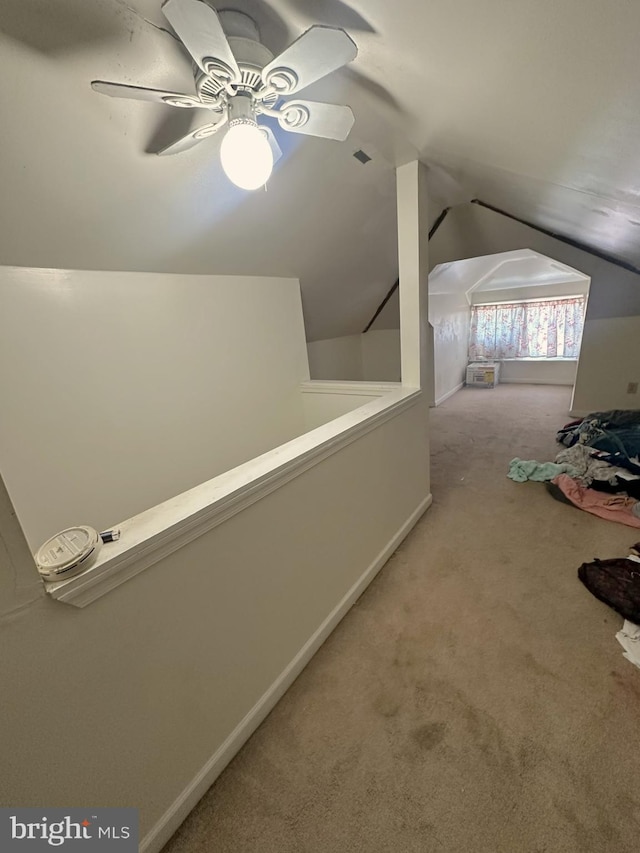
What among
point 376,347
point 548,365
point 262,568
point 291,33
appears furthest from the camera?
point 548,365

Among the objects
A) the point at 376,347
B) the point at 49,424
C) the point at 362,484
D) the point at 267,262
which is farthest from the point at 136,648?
the point at 376,347

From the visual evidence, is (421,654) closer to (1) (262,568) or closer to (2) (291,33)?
(1) (262,568)

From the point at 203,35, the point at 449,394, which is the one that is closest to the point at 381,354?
the point at 449,394

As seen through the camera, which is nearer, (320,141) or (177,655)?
(177,655)

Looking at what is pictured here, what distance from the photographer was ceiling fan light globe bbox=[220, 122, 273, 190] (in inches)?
40.8

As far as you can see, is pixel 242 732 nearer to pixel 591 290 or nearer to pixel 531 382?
pixel 591 290

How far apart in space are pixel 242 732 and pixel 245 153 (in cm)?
192

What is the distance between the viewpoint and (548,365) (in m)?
5.83

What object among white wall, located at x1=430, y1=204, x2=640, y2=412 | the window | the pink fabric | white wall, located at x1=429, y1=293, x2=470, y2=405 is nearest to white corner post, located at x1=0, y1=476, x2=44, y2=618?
the pink fabric

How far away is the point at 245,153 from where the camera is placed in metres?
1.05

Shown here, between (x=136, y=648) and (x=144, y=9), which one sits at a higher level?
(x=144, y=9)

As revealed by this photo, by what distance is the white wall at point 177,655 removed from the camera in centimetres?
71

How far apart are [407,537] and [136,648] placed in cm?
171

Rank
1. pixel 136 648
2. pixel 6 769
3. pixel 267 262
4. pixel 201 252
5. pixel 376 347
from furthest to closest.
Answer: pixel 376 347, pixel 267 262, pixel 201 252, pixel 136 648, pixel 6 769
